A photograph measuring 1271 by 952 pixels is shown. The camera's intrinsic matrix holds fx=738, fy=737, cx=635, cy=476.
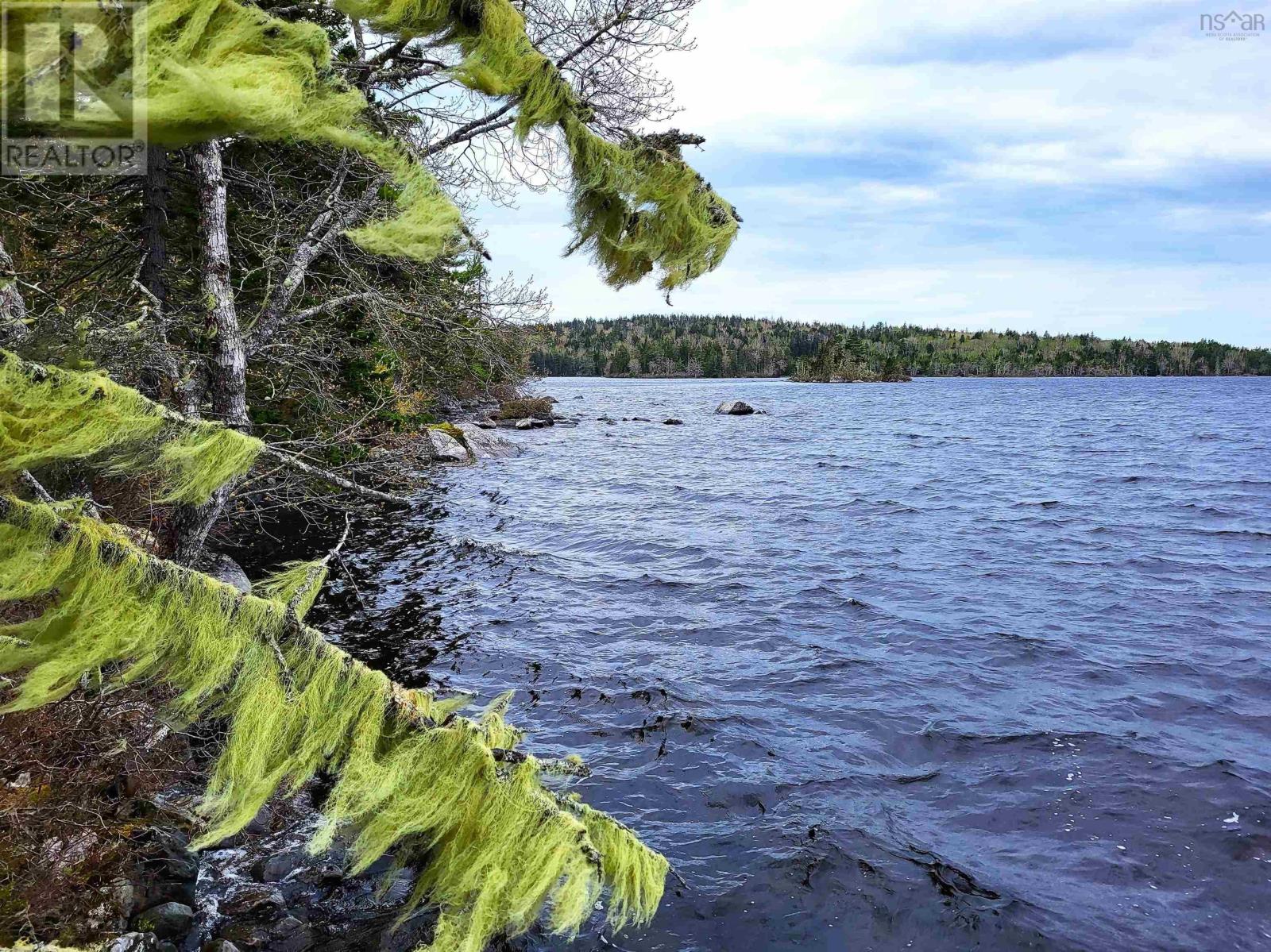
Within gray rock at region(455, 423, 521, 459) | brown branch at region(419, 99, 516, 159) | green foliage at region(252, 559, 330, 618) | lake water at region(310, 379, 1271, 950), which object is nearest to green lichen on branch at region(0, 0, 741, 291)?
brown branch at region(419, 99, 516, 159)

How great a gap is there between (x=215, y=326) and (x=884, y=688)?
8274 mm

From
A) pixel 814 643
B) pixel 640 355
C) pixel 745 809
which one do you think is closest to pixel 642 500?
pixel 814 643

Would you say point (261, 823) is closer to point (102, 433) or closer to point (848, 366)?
point (102, 433)

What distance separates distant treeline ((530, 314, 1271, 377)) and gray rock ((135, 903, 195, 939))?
158m

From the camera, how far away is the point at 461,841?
3297mm

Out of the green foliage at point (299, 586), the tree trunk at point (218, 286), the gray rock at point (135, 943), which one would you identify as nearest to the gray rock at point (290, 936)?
the gray rock at point (135, 943)

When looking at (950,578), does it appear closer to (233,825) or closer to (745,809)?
(745,809)

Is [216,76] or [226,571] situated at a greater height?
[216,76]

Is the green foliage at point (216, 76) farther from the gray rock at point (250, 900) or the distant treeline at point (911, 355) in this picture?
the distant treeline at point (911, 355)

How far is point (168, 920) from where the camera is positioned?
478cm

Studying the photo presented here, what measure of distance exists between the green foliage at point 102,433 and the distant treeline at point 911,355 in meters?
158

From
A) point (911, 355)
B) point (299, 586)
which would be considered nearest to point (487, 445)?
point (299, 586)

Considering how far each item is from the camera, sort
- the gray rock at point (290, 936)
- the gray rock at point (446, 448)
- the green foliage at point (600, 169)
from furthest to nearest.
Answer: the gray rock at point (446, 448) < the green foliage at point (600, 169) < the gray rock at point (290, 936)

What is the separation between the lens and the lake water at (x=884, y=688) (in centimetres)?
566
